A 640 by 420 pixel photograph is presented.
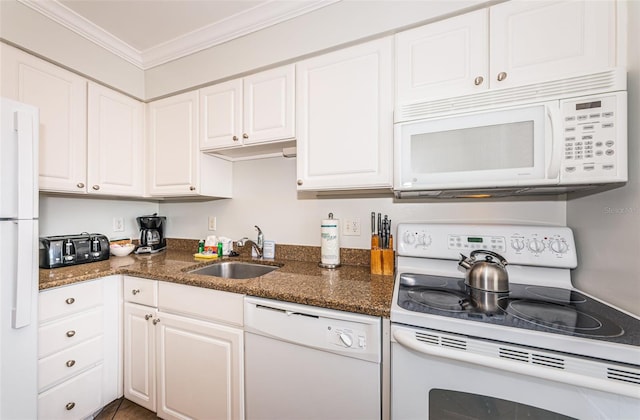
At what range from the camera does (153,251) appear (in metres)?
2.08

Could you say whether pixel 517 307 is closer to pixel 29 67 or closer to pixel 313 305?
pixel 313 305

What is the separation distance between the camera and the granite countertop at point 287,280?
38.9 inches

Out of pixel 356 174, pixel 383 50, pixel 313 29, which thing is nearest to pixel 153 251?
pixel 356 174

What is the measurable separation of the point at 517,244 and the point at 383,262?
634mm

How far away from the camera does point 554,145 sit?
916 millimetres

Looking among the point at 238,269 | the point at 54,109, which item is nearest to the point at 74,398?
the point at 238,269

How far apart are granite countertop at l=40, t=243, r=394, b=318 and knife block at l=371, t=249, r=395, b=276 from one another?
5 centimetres

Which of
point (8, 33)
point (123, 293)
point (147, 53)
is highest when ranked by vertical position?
point (147, 53)

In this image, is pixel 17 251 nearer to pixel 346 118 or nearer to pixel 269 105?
pixel 269 105

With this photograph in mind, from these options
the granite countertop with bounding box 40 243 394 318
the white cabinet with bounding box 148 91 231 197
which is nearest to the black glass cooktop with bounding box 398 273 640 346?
the granite countertop with bounding box 40 243 394 318

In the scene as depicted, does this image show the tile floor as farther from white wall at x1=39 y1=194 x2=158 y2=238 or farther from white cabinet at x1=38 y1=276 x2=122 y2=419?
white wall at x1=39 y1=194 x2=158 y2=238

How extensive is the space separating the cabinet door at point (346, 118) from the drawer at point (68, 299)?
132 centimetres

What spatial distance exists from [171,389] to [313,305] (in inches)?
40.9

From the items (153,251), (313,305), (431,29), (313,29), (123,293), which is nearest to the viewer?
(313,305)
